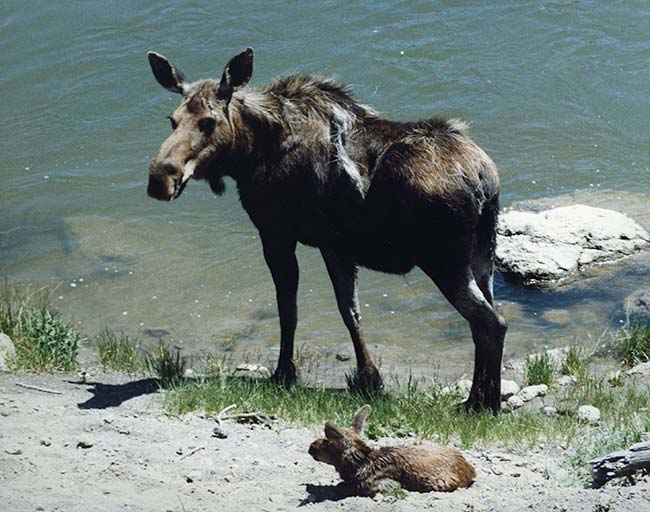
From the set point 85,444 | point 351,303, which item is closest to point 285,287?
point 351,303

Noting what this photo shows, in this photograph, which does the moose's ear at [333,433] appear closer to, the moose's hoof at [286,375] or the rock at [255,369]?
the moose's hoof at [286,375]

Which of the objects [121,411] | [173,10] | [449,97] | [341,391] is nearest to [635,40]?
[449,97]

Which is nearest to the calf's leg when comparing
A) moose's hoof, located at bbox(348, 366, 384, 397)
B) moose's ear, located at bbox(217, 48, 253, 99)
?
moose's hoof, located at bbox(348, 366, 384, 397)

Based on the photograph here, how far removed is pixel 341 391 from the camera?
27.2 feet

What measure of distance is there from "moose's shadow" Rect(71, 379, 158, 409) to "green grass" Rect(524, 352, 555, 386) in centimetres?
286

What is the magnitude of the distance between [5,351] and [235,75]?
2636mm

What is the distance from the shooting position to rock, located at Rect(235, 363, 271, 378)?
9.26 m

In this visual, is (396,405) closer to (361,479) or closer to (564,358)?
(361,479)

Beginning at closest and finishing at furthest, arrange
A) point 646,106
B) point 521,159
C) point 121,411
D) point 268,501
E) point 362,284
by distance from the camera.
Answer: point 268,501
point 121,411
point 362,284
point 521,159
point 646,106

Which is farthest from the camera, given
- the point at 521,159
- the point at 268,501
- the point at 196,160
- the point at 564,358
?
the point at 521,159

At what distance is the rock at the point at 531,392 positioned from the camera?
8.42m

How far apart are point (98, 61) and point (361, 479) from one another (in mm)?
12613

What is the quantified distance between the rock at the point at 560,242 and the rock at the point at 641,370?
2.15m

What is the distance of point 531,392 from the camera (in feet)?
27.8
